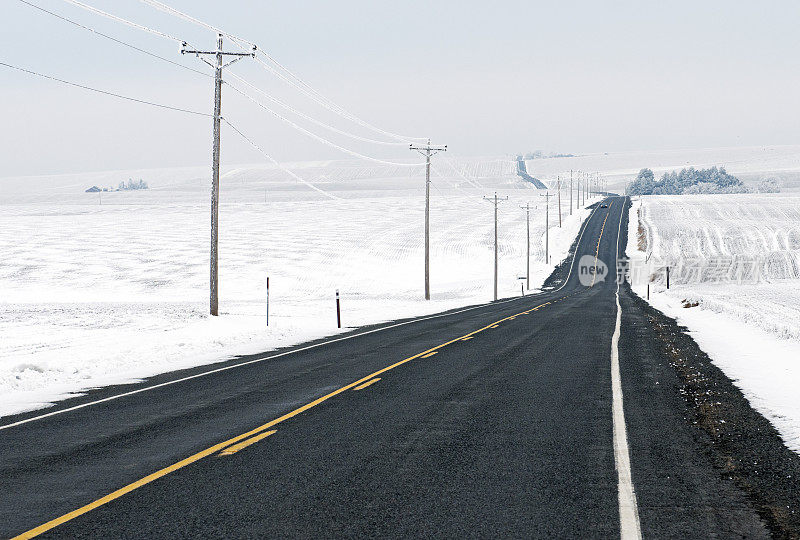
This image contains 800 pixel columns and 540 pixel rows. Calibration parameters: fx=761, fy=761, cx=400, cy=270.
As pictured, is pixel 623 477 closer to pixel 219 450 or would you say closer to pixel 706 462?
pixel 706 462

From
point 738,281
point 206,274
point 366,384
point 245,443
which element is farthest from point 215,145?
point 738,281

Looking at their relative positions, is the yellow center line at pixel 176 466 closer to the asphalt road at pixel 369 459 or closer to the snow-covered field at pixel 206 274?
the asphalt road at pixel 369 459

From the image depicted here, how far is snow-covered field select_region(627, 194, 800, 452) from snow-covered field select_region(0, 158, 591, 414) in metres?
10.5

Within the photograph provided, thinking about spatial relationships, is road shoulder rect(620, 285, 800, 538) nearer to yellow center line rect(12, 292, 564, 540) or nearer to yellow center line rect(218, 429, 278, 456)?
yellow center line rect(218, 429, 278, 456)

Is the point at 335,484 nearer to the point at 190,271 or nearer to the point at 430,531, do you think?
the point at 430,531

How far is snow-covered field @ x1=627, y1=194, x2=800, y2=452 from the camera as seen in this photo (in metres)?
12.9

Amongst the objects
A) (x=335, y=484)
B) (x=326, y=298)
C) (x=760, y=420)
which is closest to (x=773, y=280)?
(x=326, y=298)

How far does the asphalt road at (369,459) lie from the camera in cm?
558

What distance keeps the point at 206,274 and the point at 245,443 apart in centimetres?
6014

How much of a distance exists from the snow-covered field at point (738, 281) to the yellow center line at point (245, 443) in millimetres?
5616

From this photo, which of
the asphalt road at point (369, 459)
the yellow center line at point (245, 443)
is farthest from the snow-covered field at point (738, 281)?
the yellow center line at point (245, 443)

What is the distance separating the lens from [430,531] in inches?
210

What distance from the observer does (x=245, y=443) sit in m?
8.14

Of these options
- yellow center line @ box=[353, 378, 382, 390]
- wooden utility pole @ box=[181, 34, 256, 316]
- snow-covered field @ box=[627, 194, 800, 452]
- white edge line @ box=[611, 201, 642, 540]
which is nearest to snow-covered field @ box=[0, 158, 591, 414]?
wooden utility pole @ box=[181, 34, 256, 316]
